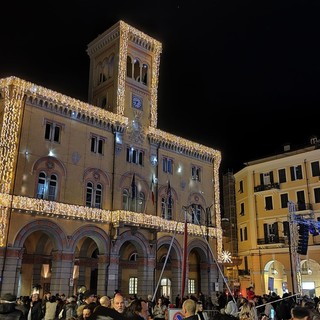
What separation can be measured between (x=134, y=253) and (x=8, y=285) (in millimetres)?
14513

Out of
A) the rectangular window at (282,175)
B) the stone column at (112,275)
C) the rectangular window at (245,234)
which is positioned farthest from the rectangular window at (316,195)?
the stone column at (112,275)

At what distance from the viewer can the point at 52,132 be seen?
3025 cm

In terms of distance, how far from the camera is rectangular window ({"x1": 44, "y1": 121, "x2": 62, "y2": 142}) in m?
30.0

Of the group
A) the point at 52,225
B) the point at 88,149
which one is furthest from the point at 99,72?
the point at 52,225

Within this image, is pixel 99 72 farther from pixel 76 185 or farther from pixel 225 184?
pixel 225 184

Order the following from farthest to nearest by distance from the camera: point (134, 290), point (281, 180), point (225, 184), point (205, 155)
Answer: point (225, 184) → point (281, 180) → point (205, 155) → point (134, 290)

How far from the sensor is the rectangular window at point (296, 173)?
44.4 meters

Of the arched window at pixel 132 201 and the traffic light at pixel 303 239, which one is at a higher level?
the arched window at pixel 132 201

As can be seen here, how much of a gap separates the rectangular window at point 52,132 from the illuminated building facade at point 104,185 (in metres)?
0.07

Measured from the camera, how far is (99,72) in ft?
129

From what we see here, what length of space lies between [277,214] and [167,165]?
15.2 m

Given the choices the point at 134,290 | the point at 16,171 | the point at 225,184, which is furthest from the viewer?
the point at 225,184

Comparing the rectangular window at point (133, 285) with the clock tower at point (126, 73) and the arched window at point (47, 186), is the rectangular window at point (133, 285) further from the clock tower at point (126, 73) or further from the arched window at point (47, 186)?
the clock tower at point (126, 73)

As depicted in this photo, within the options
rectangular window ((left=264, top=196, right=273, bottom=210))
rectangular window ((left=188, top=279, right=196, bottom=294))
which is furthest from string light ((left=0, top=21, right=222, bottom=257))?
rectangular window ((left=264, top=196, right=273, bottom=210))
